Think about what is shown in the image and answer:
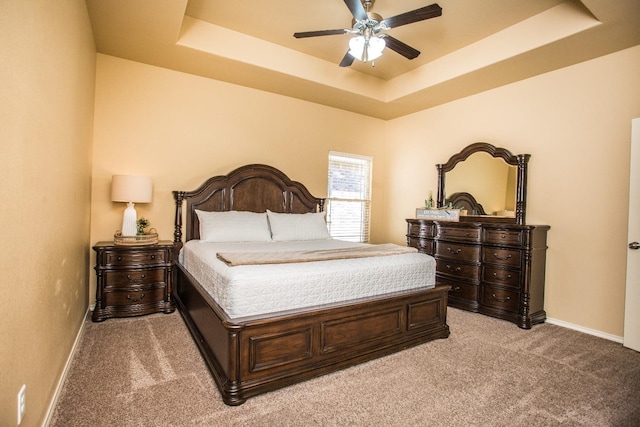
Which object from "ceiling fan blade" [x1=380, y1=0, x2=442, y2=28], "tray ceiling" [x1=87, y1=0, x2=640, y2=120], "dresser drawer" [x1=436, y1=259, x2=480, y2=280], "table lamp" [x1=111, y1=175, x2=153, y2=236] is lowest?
"dresser drawer" [x1=436, y1=259, x2=480, y2=280]

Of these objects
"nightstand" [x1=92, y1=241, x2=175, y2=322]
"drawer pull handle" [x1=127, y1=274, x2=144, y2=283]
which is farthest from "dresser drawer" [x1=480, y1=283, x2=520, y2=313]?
"drawer pull handle" [x1=127, y1=274, x2=144, y2=283]

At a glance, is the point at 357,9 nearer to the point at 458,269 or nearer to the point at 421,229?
the point at 421,229

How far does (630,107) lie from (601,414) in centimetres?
277

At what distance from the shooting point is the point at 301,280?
2.21 meters

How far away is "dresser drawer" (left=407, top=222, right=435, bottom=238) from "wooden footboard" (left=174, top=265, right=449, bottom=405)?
1.51 m

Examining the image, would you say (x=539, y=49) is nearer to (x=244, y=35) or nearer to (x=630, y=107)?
(x=630, y=107)

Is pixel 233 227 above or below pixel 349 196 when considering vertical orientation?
below

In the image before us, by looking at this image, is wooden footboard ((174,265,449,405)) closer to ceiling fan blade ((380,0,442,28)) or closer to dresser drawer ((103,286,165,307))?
dresser drawer ((103,286,165,307))

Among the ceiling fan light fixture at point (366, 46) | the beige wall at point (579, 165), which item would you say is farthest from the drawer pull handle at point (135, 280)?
the beige wall at point (579, 165)

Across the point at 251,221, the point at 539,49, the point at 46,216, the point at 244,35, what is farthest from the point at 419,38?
the point at 46,216

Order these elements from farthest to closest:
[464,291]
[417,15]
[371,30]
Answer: [464,291] → [371,30] → [417,15]

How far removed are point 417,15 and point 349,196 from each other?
3125 millimetres

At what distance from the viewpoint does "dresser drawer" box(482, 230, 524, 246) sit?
3.45 meters

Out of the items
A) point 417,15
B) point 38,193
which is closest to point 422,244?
point 417,15
